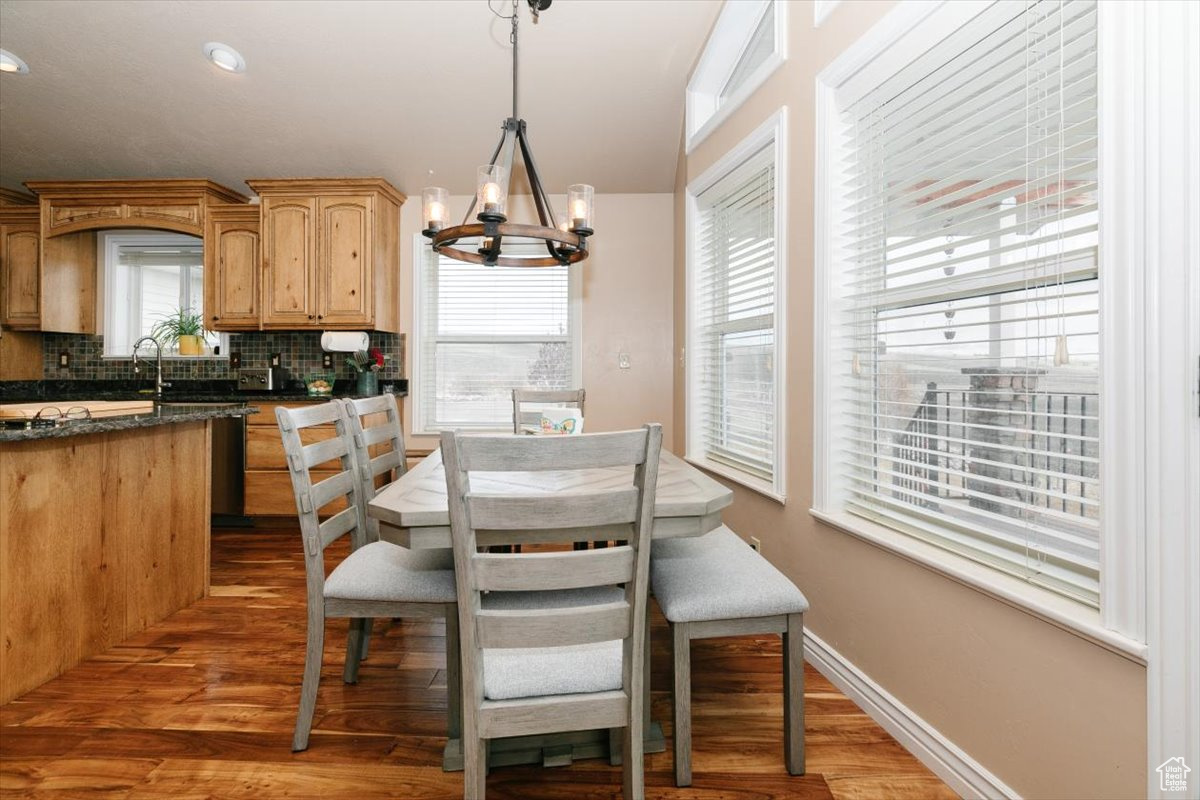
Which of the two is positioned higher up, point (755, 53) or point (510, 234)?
point (755, 53)

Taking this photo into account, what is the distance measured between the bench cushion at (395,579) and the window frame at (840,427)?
1303 mm

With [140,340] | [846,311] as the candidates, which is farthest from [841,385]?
[140,340]

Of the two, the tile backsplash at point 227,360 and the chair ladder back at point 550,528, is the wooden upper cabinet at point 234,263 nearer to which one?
the tile backsplash at point 227,360

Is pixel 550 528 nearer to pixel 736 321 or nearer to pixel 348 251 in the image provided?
pixel 736 321

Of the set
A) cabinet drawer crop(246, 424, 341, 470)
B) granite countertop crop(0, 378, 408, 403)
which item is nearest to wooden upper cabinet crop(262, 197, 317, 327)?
granite countertop crop(0, 378, 408, 403)

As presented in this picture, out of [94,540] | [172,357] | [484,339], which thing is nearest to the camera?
[94,540]

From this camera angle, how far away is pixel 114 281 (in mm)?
4898

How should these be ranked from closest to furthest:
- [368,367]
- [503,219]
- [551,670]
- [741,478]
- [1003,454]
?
[551,670], [1003,454], [503,219], [741,478], [368,367]

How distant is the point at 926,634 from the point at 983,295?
3.07 ft

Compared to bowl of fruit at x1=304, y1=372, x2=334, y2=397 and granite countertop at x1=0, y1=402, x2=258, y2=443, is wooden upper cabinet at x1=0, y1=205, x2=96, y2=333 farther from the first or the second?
granite countertop at x1=0, y1=402, x2=258, y2=443

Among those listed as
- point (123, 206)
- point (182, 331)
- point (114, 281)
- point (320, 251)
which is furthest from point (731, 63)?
point (114, 281)

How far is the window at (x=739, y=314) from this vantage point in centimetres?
260

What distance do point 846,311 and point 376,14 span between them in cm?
293

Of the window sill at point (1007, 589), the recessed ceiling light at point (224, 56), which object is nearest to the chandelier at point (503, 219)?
the window sill at point (1007, 589)
